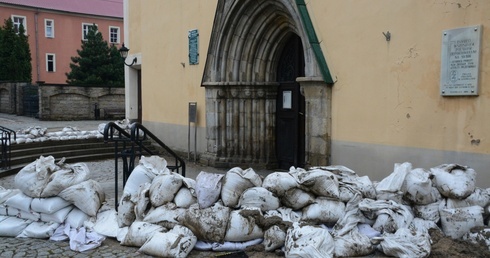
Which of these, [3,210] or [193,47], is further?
[193,47]

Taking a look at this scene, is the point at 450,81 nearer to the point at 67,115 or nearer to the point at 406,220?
the point at 406,220

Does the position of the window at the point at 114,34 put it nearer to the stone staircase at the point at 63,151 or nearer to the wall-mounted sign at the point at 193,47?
the stone staircase at the point at 63,151

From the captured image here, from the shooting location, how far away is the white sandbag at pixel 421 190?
181 inches

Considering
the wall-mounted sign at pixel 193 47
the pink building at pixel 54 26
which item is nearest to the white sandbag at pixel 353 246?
the wall-mounted sign at pixel 193 47

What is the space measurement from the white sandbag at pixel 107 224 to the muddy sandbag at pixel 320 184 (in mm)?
1979

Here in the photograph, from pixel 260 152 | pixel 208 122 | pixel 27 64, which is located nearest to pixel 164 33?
pixel 208 122

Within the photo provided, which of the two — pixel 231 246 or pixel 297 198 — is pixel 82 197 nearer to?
pixel 231 246

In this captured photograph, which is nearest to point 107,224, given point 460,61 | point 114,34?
point 460,61

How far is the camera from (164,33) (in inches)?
480

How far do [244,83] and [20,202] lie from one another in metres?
5.39

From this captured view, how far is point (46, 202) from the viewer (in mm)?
Answer: 5047

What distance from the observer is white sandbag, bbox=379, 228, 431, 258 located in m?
3.96

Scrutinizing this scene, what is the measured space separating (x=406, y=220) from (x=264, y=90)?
5580mm

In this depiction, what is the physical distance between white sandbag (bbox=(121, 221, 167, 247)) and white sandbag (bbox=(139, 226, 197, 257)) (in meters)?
0.15
